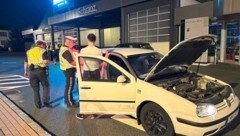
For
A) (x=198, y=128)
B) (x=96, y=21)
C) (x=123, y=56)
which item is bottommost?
(x=198, y=128)

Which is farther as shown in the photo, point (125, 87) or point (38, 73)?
point (38, 73)

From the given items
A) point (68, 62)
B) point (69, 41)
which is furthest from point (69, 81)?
point (69, 41)

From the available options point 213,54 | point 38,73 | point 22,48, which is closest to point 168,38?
point 213,54

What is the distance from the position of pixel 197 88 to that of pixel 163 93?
35.4 inches

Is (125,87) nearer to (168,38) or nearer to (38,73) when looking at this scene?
(38,73)

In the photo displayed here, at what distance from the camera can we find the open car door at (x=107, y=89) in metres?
4.42

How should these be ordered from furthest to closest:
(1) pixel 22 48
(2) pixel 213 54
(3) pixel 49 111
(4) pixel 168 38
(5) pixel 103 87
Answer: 1. (1) pixel 22 48
2. (4) pixel 168 38
3. (2) pixel 213 54
4. (3) pixel 49 111
5. (5) pixel 103 87

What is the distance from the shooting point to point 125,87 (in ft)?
14.5

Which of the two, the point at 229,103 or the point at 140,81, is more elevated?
the point at 140,81

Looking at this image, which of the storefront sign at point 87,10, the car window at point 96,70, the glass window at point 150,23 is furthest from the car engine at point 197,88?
the storefront sign at point 87,10

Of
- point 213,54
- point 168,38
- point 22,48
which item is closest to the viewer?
point 213,54

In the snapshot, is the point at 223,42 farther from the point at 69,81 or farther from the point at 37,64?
the point at 37,64

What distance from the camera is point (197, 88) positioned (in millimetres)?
4398

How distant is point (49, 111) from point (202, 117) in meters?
4.00
